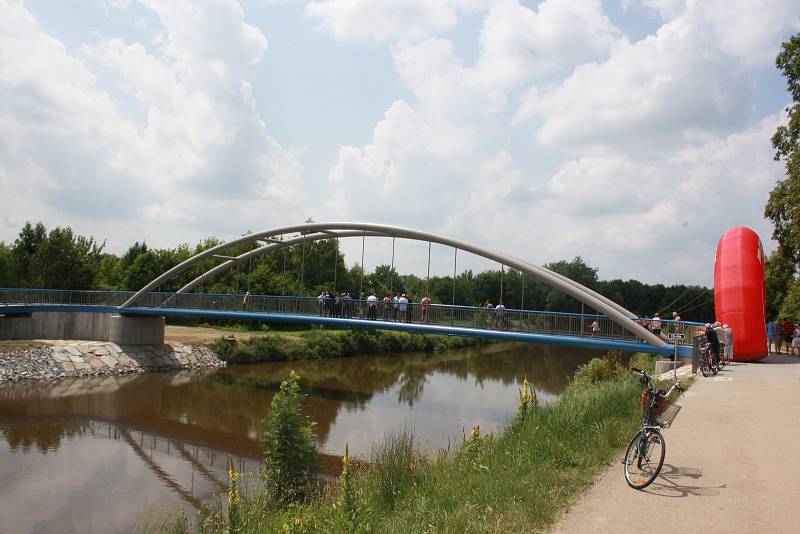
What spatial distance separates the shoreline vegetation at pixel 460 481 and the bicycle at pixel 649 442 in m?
0.43

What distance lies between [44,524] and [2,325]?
21976mm

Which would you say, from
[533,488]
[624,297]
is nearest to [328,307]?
[533,488]

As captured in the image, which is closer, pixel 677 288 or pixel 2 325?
pixel 2 325

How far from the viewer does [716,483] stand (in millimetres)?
6023

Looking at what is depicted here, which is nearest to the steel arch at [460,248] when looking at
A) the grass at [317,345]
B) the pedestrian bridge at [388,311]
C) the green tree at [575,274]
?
the pedestrian bridge at [388,311]

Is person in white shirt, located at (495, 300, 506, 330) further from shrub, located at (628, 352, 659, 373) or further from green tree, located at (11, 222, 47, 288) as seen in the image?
green tree, located at (11, 222, 47, 288)

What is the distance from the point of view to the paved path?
16.4 ft

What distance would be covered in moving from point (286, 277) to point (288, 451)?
3525 centimetres

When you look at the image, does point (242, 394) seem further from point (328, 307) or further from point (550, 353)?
point (550, 353)

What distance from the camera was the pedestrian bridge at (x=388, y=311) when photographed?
739 inches

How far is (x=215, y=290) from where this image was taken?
140 feet

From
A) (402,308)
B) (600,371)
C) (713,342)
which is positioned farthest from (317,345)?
(713,342)

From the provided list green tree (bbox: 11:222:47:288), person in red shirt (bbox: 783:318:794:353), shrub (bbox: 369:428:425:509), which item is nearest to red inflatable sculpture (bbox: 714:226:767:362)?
person in red shirt (bbox: 783:318:794:353)

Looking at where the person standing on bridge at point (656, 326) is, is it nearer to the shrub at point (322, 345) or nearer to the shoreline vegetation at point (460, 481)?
the shoreline vegetation at point (460, 481)
